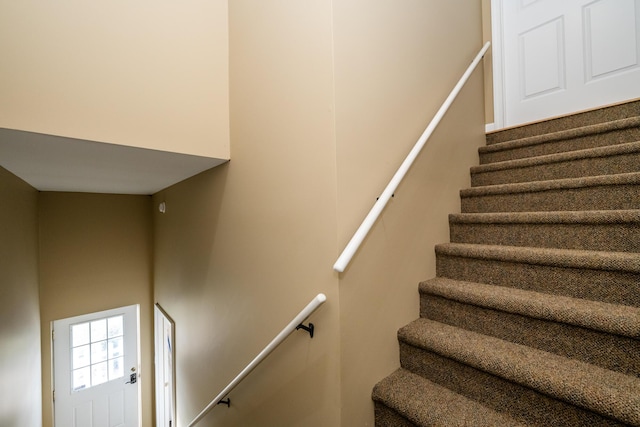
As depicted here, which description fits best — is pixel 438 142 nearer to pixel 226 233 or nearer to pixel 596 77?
pixel 226 233

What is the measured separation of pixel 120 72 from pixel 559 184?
2284 mm

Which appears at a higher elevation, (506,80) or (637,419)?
(506,80)

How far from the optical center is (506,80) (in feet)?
7.98

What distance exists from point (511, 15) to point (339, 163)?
2.65 metres

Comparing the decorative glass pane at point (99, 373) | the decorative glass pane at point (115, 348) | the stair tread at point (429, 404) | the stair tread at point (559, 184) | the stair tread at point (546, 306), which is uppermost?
the stair tread at point (559, 184)

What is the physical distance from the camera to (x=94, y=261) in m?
3.20

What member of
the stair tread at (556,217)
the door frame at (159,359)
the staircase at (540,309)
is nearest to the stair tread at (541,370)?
the staircase at (540,309)

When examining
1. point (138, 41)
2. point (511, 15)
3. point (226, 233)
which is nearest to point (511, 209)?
point (226, 233)

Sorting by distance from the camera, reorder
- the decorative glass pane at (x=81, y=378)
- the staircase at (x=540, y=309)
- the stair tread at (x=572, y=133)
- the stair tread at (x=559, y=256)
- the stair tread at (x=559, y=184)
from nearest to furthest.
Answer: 1. the staircase at (x=540, y=309)
2. the stair tread at (x=559, y=256)
3. the stair tread at (x=559, y=184)
4. the stair tread at (x=572, y=133)
5. the decorative glass pane at (x=81, y=378)

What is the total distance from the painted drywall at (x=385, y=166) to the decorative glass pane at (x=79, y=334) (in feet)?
12.1

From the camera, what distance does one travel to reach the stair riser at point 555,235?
1.10m

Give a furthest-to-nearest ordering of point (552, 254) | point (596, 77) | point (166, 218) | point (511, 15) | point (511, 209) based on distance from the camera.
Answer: point (166, 218) → point (511, 15) → point (596, 77) → point (511, 209) → point (552, 254)

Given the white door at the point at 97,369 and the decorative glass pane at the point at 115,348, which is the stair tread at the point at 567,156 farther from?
the decorative glass pane at the point at 115,348

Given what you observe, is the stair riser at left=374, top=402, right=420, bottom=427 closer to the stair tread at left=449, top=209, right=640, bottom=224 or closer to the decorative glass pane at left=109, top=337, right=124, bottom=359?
the stair tread at left=449, top=209, right=640, bottom=224
